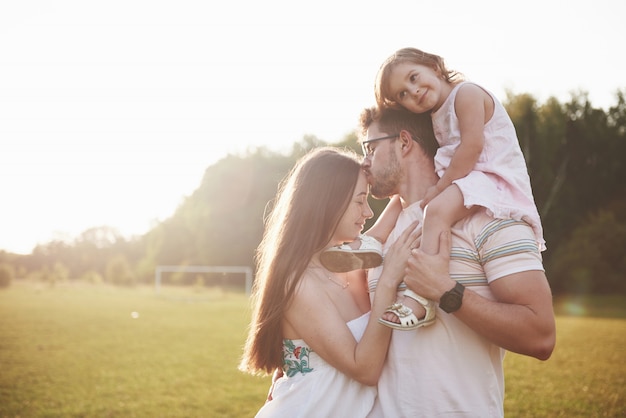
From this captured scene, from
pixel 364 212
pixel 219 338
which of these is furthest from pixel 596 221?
pixel 364 212

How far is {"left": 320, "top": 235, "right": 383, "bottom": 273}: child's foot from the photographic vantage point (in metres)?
2.73

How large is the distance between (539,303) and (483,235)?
383mm

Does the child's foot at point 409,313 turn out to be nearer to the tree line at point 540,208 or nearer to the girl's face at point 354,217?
the girl's face at point 354,217

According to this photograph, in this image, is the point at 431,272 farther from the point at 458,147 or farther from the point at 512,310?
the point at 458,147

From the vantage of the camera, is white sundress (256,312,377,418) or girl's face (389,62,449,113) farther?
girl's face (389,62,449,113)

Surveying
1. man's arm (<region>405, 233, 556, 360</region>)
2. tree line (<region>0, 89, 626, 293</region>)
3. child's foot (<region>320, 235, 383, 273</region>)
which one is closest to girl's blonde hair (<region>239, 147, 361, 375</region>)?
child's foot (<region>320, 235, 383, 273</region>)

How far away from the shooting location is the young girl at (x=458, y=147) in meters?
2.47

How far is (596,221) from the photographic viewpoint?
30578mm

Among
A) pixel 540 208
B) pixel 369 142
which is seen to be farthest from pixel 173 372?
pixel 540 208

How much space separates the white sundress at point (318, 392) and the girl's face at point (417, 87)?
4.30 ft

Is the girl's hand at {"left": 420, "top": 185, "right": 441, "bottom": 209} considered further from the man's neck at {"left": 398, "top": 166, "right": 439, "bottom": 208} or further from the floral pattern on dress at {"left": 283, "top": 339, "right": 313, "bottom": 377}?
the floral pattern on dress at {"left": 283, "top": 339, "right": 313, "bottom": 377}

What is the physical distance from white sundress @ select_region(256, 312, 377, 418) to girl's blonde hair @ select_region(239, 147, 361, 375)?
193 mm

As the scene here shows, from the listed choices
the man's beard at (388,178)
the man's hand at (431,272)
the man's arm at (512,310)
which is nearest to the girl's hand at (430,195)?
the man's beard at (388,178)

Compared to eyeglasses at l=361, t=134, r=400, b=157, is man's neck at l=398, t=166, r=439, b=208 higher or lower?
lower
